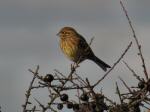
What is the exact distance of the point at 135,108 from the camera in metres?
6.28

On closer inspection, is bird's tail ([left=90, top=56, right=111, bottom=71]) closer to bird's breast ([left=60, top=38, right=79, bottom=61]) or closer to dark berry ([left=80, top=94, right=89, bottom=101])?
bird's breast ([left=60, top=38, right=79, bottom=61])

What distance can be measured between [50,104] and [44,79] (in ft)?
2.91

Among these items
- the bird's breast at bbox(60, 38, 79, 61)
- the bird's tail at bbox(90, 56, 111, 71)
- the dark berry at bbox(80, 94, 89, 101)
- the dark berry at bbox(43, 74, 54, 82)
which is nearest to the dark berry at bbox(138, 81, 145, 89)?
the dark berry at bbox(80, 94, 89, 101)

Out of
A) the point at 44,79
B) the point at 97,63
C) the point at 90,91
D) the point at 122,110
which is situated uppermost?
the point at 97,63

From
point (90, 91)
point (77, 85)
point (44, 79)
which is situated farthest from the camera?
point (44, 79)

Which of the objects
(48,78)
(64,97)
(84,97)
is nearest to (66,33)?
(48,78)

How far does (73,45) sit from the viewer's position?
1880cm

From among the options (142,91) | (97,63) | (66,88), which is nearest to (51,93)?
(66,88)

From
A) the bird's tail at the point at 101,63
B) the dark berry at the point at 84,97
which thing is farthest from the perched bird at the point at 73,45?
the dark berry at the point at 84,97

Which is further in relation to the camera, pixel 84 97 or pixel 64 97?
pixel 64 97

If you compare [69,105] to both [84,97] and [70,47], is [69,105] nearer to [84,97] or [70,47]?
[84,97]

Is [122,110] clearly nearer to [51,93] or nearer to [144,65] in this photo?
[144,65]

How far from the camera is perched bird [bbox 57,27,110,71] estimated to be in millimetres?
17516

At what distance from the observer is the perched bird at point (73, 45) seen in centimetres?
1752
